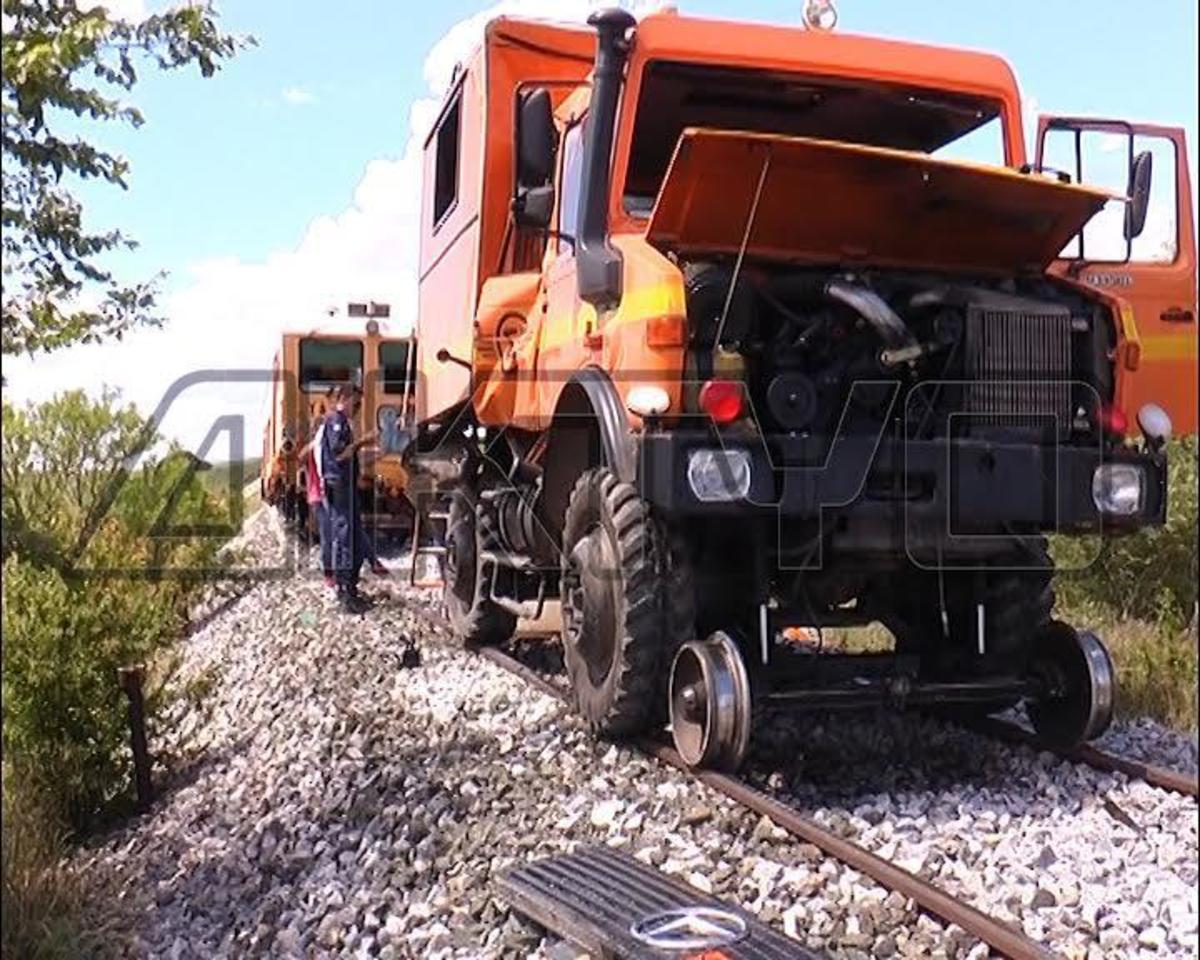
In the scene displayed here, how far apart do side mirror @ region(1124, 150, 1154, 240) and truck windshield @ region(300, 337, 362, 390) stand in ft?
44.5

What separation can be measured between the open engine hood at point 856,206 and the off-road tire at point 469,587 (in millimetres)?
3687

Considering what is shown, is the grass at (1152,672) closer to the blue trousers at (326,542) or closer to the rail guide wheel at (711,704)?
the rail guide wheel at (711,704)

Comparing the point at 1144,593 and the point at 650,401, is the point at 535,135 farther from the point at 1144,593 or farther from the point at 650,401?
the point at 1144,593

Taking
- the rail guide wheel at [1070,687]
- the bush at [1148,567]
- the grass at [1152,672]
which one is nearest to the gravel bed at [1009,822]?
the rail guide wheel at [1070,687]

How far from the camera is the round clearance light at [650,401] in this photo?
15.6 ft

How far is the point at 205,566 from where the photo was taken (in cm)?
934

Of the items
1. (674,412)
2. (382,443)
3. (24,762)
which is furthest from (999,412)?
(382,443)

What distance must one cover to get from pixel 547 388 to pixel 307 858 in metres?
2.54

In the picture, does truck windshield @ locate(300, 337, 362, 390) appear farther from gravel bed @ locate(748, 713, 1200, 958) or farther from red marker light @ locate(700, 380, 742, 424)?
red marker light @ locate(700, 380, 742, 424)

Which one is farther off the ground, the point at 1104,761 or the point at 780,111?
the point at 780,111

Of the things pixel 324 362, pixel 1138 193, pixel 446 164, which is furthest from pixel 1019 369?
pixel 324 362

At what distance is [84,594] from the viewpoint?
224 inches

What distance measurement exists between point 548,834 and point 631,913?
92cm

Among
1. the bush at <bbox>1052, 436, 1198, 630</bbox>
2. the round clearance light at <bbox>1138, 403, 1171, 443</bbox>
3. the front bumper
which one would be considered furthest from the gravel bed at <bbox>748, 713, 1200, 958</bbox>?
the bush at <bbox>1052, 436, 1198, 630</bbox>
